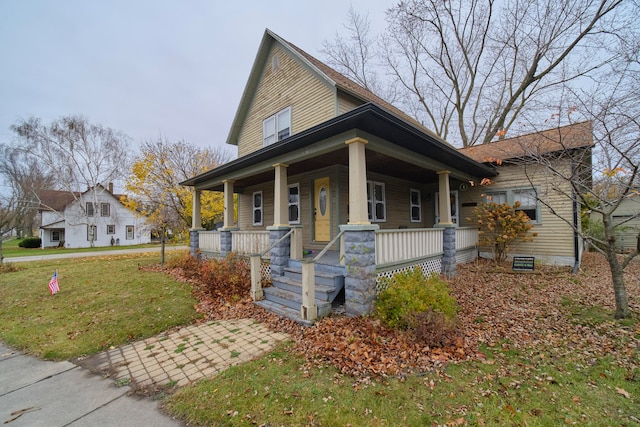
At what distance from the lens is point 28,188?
2328 cm

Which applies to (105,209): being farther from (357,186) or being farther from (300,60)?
(357,186)

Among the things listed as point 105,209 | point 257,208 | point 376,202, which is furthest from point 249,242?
point 105,209

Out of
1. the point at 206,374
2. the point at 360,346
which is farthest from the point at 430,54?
the point at 206,374

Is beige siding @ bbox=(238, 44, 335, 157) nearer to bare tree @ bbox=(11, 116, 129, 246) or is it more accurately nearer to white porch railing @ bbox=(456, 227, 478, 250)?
white porch railing @ bbox=(456, 227, 478, 250)

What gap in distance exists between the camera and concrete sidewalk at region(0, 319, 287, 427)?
2649 millimetres

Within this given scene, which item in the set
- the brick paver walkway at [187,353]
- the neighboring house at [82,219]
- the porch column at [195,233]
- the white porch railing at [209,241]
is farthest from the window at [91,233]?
the brick paver walkway at [187,353]

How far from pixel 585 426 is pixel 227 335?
4.72 metres

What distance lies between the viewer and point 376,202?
9.21 m

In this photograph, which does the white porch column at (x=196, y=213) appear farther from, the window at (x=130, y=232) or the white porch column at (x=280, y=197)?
the window at (x=130, y=232)

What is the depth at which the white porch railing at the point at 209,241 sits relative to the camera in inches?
384

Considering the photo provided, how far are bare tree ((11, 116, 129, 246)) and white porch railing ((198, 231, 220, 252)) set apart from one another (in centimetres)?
2093

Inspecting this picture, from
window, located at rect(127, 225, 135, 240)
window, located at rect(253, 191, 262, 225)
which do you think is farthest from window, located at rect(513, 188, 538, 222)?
window, located at rect(127, 225, 135, 240)

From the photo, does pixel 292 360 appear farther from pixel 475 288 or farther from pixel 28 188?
pixel 28 188

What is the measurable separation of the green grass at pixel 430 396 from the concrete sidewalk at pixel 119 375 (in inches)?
17.5
